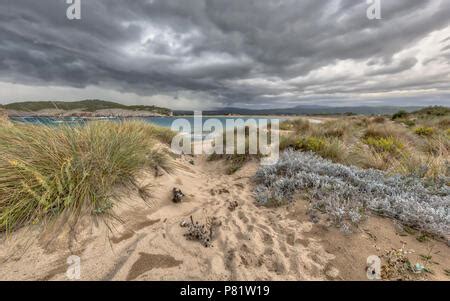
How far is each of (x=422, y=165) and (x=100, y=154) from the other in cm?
653

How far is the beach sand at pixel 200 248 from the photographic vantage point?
2006mm

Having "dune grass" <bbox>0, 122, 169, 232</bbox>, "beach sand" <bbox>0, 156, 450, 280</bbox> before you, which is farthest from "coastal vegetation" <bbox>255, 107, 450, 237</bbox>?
"dune grass" <bbox>0, 122, 169, 232</bbox>

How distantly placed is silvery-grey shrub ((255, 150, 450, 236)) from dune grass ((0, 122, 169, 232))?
8.71 feet

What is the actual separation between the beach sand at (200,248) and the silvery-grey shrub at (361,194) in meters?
0.23

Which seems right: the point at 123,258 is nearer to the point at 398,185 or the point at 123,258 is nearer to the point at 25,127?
the point at 25,127

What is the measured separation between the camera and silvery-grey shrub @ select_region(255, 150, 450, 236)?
8.70 ft

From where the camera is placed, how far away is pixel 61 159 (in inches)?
122

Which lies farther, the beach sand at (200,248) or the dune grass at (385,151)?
the dune grass at (385,151)

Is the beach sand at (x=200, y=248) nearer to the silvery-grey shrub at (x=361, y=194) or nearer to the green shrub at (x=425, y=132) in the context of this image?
the silvery-grey shrub at (x=361, y=194)

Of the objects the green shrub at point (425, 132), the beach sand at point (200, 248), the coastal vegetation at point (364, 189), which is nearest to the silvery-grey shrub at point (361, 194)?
the coastal vegetation at point (364, 189)

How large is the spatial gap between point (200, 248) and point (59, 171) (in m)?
2.34

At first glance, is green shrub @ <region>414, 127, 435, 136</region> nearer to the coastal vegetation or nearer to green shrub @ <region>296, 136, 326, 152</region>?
the coastal vegetation

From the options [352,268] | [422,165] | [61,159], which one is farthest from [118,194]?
[422,165]
